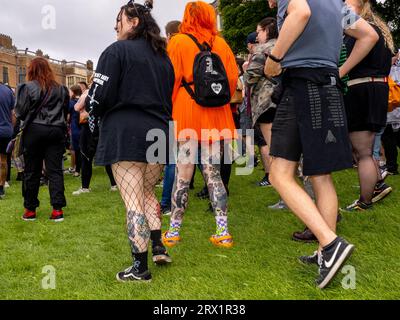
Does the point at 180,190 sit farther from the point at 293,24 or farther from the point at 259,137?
the point at 259,137

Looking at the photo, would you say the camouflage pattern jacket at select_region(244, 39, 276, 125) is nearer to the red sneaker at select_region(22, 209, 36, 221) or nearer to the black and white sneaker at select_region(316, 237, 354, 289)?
the black and white sneaker at select_region(316, 237, 354, 289)

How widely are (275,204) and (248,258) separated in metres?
2.23

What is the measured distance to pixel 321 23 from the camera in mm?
3078

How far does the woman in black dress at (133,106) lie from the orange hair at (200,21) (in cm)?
77

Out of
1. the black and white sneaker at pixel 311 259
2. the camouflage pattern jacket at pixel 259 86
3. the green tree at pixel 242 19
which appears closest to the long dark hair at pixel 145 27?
the camouflage pattern jacket at pixel 259 86

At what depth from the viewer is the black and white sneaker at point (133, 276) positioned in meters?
3.28

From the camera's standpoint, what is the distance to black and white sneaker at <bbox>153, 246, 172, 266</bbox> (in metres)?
3.62

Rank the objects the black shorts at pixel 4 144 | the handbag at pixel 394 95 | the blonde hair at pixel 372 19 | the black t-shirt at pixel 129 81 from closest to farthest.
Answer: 1. the black t-shirt at pixel 129 81
2. the blonde hair at pixel 372 19
3. the handbag at pixel 394 95
4. the black shorts at pixel 4 144

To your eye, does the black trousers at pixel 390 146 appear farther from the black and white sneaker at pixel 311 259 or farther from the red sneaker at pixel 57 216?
the red sneaker at pixel 57 216

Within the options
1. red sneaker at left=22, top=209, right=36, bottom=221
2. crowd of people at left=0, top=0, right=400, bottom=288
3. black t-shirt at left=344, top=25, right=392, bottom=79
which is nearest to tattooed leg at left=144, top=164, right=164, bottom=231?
crowd of people at left=0, top=0, right=400, bottom=288

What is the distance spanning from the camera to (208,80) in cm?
407

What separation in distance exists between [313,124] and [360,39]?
1.56 m
